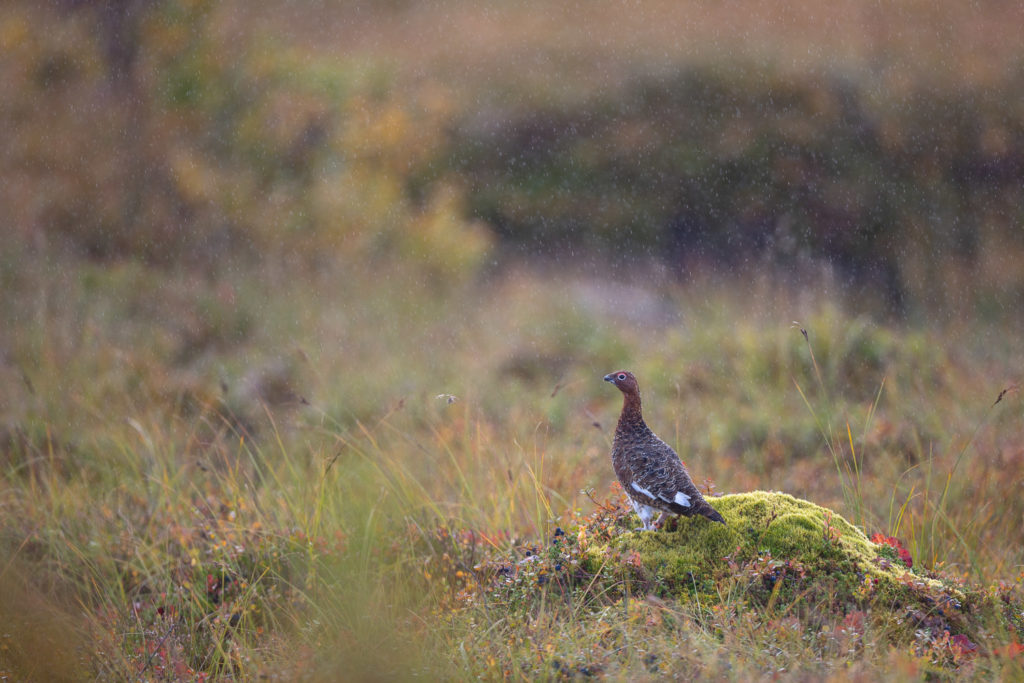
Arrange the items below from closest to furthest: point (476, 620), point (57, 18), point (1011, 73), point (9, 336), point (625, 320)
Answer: point (476, 620), point (9, 336), point (625, 320), point (57, 18), point (1011, 73)

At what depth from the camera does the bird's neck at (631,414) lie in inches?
139

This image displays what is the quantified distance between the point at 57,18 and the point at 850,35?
395 inches

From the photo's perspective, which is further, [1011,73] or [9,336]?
[1011,73]

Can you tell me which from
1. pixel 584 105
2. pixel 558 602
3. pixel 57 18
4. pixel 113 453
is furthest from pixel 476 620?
pixel 584 105

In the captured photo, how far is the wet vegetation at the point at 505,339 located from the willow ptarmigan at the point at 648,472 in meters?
0.33

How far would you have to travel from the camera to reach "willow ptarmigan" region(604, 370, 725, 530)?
3312mm

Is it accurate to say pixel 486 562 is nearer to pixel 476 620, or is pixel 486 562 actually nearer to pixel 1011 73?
pixel 476 620

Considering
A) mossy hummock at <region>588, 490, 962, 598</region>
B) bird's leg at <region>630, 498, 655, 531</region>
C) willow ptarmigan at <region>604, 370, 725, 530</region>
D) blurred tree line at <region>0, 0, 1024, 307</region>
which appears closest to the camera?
willow ptarmigan at <region>604, 370, 725, 530</region>

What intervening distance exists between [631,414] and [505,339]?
18.5 ft

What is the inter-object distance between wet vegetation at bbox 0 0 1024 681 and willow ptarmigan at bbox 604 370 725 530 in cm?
33

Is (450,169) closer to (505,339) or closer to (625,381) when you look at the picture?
(505,339)

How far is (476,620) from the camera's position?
3.65 metres

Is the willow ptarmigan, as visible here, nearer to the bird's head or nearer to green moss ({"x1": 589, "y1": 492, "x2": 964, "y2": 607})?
the bird's head

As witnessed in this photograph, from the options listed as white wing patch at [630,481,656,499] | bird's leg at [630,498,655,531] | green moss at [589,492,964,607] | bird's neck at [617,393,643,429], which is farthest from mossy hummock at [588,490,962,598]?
bird's neck at [617,393,643,429]
